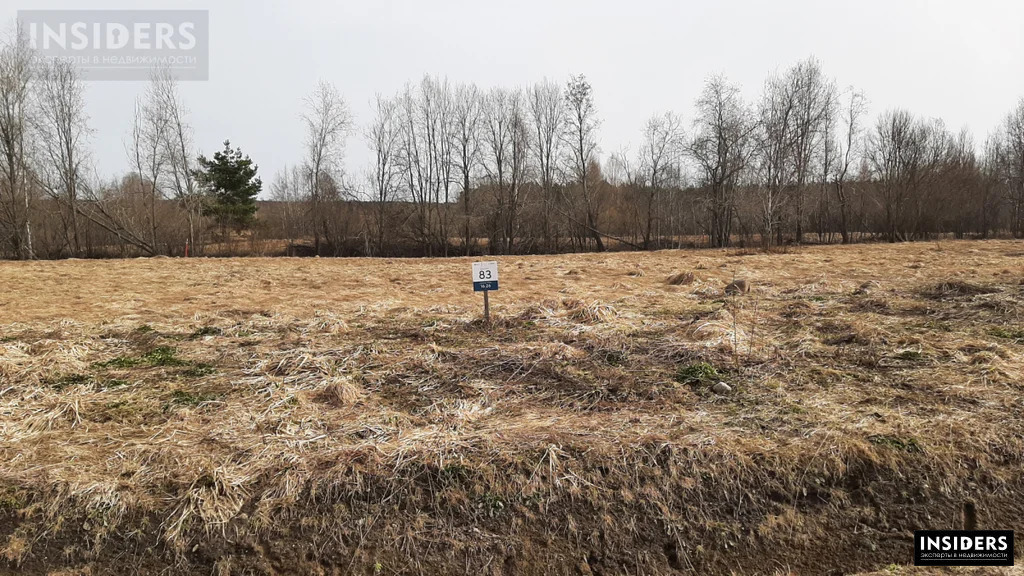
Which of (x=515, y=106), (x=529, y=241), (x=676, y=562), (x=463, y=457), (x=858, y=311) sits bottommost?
(x=676, y=562)

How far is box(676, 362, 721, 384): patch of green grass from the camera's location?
448cm

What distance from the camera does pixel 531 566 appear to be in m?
2.59

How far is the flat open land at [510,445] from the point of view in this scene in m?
2.67

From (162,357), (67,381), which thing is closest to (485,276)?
(162,357)

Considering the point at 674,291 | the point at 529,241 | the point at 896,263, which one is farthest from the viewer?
the point at 529,241

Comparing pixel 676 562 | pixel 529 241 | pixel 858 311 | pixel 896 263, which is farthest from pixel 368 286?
pixel 529 241

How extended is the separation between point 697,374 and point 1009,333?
12.6ft

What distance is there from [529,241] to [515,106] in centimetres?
914

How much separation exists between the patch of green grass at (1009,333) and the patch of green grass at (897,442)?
340 centimetres

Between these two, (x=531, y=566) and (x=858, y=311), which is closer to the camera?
(x=531, y=566)

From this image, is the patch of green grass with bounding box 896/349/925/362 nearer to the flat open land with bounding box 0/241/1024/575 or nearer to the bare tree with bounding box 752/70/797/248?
the flat open land with bounding box 0/241/1024/575

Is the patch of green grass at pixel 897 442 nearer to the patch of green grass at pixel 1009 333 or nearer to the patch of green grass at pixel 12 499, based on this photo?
the patch of green grass at pixel 1009 333

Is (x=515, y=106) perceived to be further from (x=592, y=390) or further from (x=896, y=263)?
(x=592, y=390)

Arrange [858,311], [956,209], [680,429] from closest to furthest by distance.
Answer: [680,429] < [858,311] < [956,209]
